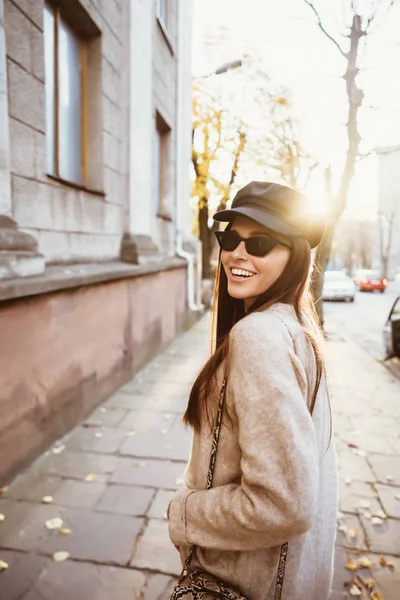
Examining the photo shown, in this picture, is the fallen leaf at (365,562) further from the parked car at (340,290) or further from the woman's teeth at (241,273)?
the parked car at (340,290)

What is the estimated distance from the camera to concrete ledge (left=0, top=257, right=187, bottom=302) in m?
3.53

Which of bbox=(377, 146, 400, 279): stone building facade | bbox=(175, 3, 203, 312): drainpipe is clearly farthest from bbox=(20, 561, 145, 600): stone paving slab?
bbox=(377, 146, 400, 279): stone building facade

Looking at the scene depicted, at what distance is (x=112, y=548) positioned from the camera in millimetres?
2924

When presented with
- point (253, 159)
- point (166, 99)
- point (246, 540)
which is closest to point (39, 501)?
point (246, 540)

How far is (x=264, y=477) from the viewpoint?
103 centimetres

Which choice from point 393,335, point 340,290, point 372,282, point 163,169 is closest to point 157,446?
point 393,335

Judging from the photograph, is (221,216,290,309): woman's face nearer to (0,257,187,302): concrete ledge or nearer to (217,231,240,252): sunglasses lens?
(217,231,240,252): sunglasses lens

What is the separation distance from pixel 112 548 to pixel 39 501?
2.86ft

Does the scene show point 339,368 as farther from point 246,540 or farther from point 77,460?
point 246,540

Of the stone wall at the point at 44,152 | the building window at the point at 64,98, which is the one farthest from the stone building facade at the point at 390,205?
the building window at the point at 64,98

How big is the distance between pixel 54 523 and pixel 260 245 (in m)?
2.86

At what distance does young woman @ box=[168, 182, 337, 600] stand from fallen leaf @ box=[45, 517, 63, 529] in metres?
2.22

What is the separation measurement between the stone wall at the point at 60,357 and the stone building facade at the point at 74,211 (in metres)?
0.02

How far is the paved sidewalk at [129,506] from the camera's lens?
2.65 m
